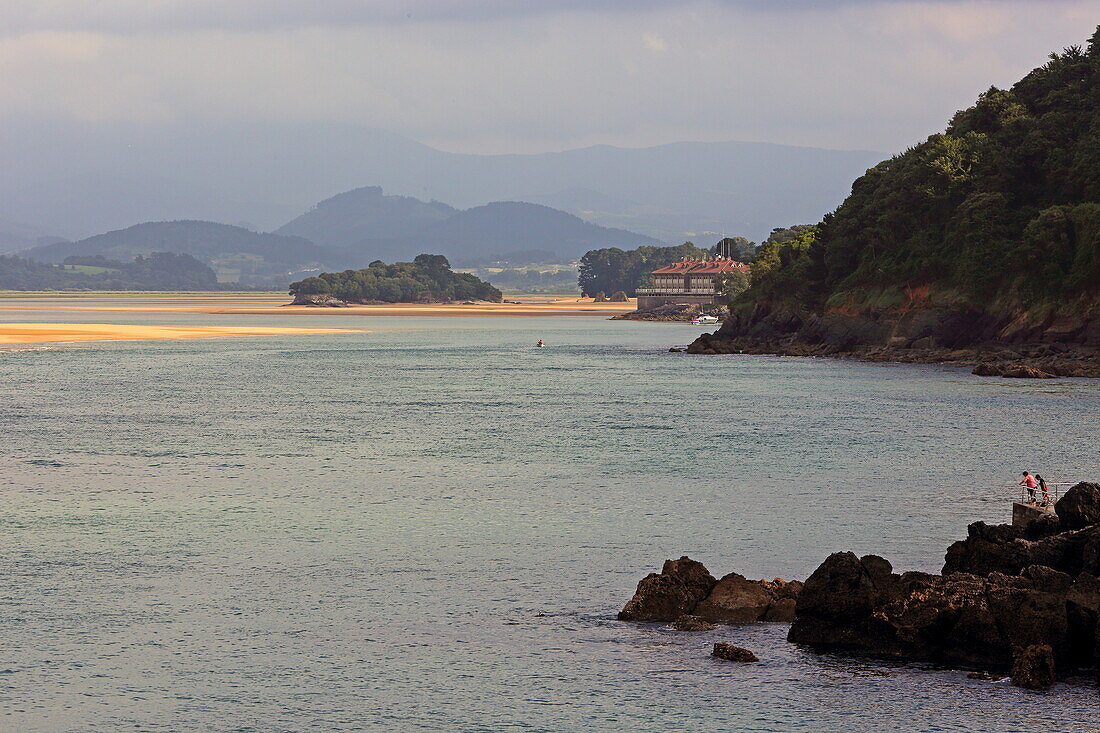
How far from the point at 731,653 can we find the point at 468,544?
43.5 ft

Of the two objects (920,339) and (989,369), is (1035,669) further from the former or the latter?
(920,339)

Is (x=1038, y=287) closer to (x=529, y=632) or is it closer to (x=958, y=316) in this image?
(x=958, y=316)

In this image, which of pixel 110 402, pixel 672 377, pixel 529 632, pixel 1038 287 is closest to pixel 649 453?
pixel 529 632

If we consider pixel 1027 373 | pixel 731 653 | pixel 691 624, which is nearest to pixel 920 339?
pixel 1027 373

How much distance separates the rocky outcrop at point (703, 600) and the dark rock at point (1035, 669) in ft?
19.1

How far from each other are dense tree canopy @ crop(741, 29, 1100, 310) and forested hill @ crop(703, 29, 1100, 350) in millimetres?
143

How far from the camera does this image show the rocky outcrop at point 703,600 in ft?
99.1

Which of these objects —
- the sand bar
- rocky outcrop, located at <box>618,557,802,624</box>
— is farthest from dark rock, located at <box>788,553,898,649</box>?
the sand bar

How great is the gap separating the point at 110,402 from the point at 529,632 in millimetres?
61460

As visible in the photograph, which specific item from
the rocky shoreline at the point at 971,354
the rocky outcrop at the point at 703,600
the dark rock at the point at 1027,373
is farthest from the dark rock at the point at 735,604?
the rocky shoreline at the point at 971,354

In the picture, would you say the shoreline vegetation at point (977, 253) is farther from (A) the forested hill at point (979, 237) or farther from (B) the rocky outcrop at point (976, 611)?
(B) the rocky outcrop at point (976, 611)

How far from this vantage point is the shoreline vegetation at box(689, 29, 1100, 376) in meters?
110

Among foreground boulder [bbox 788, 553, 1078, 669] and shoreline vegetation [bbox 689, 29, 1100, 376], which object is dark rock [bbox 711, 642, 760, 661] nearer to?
foreground boulder [bbox 788, 553, 1078, 669]

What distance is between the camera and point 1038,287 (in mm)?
112750
